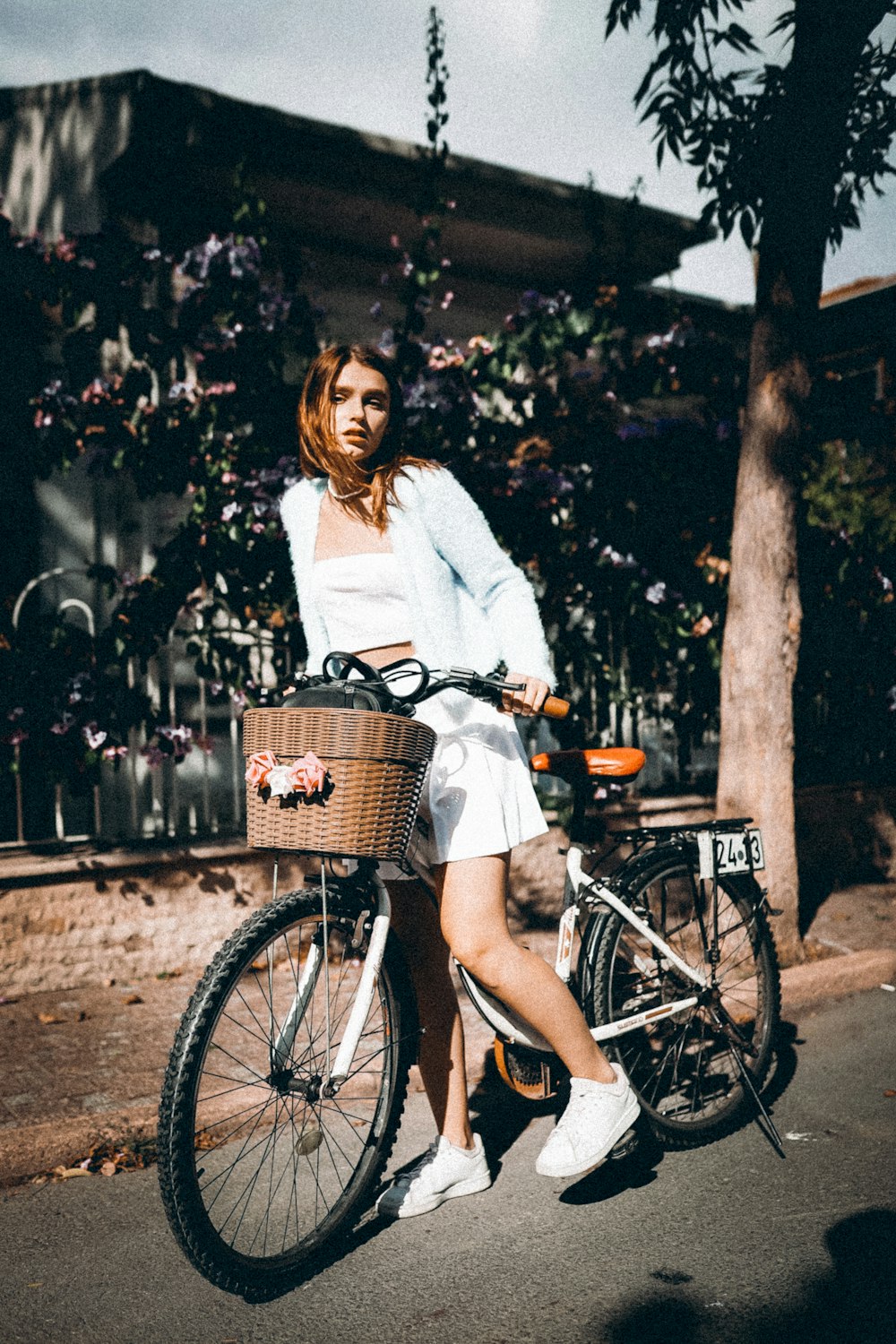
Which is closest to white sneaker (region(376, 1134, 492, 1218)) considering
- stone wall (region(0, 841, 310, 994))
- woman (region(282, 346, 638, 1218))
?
woman (region(282, 346, 638, 1218))

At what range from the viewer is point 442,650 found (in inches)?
107

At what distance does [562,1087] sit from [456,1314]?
69 centimetres

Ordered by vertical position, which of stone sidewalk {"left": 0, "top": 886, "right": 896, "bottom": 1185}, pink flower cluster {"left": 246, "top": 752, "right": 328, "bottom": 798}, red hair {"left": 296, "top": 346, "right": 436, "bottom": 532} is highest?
red hair {"left": 296, "top": 346, "right": 436, "bottom": 532}

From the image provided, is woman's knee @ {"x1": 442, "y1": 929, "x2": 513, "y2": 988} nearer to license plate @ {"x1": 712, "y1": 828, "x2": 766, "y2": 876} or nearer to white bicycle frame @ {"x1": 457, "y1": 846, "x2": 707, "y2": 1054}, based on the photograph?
white bicycle frame @ {"x1": 457, "y1": 846, "x2": 707, "y2": 1054}

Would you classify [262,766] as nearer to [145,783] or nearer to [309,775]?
[309,775]

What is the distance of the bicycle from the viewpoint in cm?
246

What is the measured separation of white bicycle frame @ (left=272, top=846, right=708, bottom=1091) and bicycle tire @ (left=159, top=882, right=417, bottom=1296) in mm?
22

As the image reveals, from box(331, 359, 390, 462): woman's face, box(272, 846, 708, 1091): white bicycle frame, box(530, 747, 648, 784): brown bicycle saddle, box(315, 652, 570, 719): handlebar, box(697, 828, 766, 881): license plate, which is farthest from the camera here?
box(697, 828, 766, 881): license plate

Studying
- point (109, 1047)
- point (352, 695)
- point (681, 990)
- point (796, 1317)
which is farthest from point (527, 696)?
point (109, 1047)

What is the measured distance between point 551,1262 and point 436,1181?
15.2 inches

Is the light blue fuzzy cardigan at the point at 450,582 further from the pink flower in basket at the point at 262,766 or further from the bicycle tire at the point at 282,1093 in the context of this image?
the bicycle tire at the point at 282,1093

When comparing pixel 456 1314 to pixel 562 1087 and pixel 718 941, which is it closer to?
pixel 562 1087

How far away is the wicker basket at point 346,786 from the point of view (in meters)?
2.24

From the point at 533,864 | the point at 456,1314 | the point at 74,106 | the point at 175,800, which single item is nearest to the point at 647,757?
the point at 533,864
